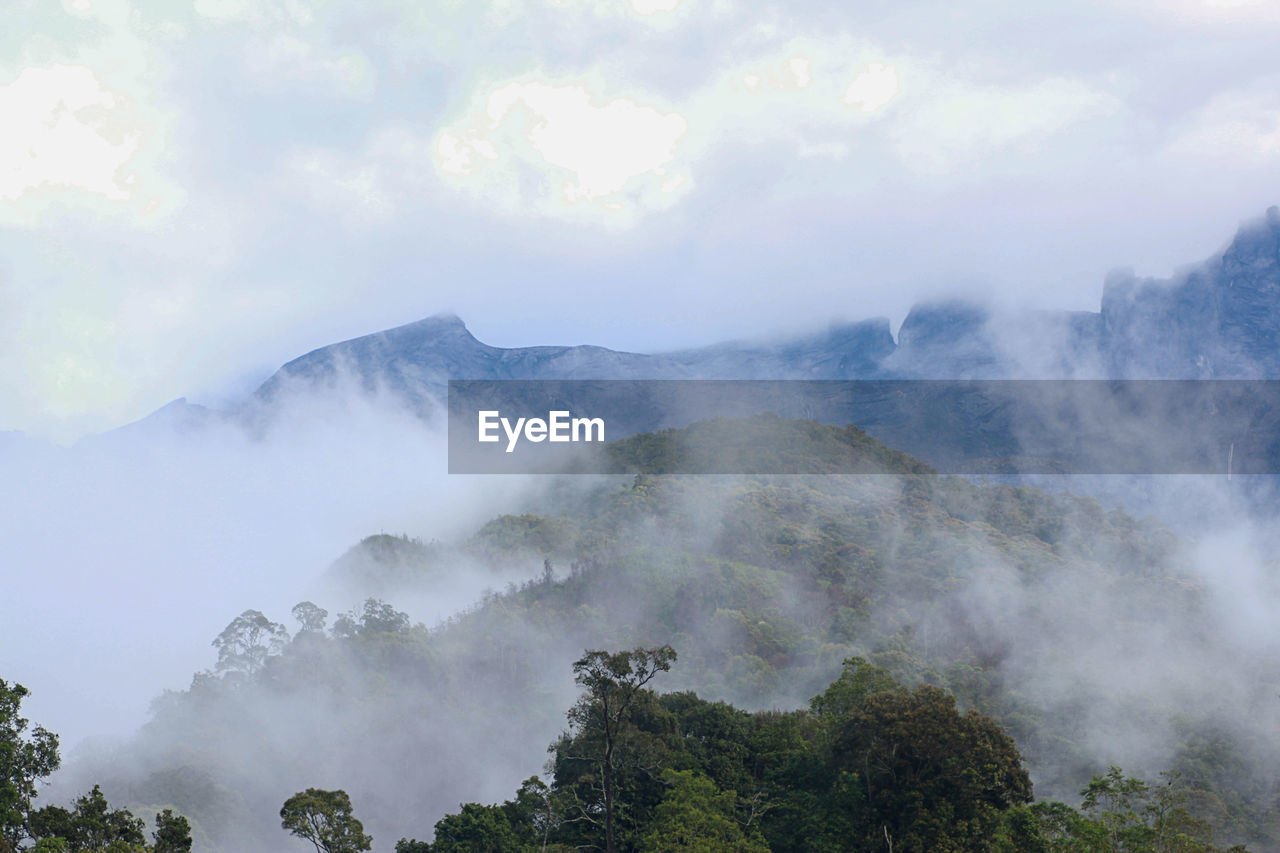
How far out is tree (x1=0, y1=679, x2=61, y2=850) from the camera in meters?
27.6

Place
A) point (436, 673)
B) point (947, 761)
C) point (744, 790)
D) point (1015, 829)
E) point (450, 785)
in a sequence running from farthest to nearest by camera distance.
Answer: point (436, 673), point (450, 785), point (744, 790), point (947, 761), point (1015, 829)

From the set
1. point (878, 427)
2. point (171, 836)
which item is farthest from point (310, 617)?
point (878, 427)

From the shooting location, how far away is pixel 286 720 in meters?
83.8

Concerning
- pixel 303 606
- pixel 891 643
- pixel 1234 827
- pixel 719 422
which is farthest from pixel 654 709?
pixel 719 422

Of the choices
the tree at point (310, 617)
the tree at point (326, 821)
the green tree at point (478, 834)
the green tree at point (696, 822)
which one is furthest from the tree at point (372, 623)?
the tree at point (326, 821)

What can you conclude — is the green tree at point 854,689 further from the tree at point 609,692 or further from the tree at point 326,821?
the tree at point 326,821

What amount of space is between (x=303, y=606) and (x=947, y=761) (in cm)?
7763

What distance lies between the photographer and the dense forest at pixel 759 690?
34.7 meters

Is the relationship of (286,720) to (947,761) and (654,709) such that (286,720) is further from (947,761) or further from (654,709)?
(947,761)

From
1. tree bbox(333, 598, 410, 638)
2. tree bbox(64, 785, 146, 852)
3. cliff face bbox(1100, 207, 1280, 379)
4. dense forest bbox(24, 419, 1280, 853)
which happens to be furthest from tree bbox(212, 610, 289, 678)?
cliff face bbox(1100, 207, 1280, 379)

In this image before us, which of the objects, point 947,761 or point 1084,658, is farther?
point 1084,658

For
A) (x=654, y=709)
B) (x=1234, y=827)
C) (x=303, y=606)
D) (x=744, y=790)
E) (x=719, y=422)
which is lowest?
(x=1234, y=827)

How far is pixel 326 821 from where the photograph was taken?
3241 cm

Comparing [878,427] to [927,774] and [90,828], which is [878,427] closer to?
[927,774]
